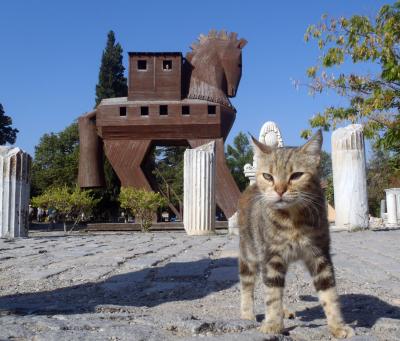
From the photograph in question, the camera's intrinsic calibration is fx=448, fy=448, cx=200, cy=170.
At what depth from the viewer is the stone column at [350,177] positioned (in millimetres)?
12492

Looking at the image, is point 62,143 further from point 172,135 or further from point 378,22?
point 378,22

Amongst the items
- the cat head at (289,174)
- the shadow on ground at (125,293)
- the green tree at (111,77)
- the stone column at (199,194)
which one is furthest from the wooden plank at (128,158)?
the cat head at (289,174)

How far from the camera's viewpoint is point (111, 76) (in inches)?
1612

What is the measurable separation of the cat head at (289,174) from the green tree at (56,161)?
3806cm

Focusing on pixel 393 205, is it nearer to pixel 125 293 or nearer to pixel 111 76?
pixel 125 293

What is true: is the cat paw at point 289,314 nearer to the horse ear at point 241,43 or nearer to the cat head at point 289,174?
the cat head at point 289,174

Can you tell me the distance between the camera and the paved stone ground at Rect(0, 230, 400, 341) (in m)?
2.55

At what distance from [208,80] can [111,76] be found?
19948mm

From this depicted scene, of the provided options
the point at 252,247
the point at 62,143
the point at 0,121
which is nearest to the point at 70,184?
the point at 62,143

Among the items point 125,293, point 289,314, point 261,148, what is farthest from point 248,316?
point 125,293

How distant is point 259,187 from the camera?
325 cm

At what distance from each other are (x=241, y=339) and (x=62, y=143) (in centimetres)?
4390

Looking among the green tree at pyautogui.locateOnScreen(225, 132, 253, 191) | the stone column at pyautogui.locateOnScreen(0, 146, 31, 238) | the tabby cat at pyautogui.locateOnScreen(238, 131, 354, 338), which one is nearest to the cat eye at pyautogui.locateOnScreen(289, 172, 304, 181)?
the tabby cat at pyautogui.locateOnScreen(238, 131, 354, 338)

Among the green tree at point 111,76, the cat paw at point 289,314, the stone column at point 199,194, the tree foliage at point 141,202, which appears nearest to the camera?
the cat paw at point 289,314
